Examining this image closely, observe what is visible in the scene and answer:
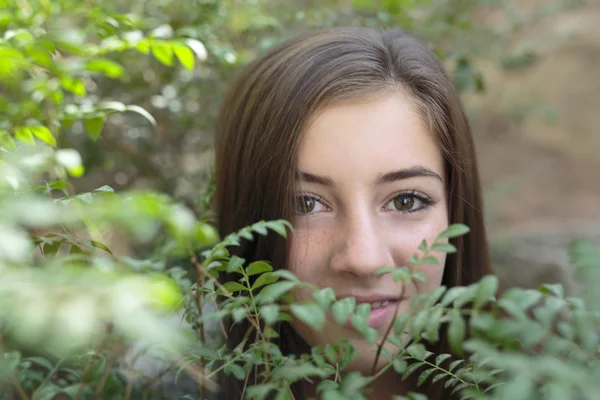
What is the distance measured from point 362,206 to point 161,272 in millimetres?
393

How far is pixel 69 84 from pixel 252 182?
49 cm

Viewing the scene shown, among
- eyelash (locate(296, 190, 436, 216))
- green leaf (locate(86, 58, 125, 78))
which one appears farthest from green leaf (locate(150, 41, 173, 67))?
eyelash (locate(296, 190, 436, 216))

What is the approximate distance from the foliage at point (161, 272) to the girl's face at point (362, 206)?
2.4 inches

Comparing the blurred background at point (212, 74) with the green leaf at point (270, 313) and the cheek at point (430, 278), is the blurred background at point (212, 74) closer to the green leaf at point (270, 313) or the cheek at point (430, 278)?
the cheek at point (430, 278)

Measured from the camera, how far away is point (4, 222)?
533 millimetres

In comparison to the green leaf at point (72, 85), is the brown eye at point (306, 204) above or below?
below

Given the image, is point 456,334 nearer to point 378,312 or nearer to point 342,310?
point 342,310

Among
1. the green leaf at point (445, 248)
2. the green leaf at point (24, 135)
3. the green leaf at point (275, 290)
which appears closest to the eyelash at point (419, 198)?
the green leaf at point (445, 248)

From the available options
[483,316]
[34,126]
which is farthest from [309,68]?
[483,316]

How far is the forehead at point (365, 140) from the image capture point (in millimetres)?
1185

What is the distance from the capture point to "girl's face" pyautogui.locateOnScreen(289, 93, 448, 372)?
1.17 metres

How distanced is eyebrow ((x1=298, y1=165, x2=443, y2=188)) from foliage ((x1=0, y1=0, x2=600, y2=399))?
0.37ft

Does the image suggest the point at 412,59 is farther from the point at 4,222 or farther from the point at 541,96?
the point at 541,96

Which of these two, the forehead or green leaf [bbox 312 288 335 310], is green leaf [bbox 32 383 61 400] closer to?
green leaf [bbox 312 288 335 310]
